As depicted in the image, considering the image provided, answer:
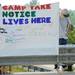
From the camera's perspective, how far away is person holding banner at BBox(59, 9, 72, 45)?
10844 mm

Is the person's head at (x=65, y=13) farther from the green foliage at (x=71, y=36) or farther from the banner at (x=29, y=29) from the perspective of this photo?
the green foliage at (x=71, y=36)

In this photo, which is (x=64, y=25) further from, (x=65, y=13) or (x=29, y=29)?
(x=29, y=29)

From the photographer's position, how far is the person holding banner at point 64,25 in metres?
10.8

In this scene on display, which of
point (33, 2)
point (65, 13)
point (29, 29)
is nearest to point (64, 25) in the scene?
point (65, 13)

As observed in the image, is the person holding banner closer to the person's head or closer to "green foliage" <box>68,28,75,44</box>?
the person's head

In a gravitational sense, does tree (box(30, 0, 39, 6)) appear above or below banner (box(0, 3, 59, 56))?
above

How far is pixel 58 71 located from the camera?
1091 cm

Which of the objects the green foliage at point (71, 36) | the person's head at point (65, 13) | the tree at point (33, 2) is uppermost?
the tree at point (33, 2)

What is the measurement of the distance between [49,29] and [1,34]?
1845 mm

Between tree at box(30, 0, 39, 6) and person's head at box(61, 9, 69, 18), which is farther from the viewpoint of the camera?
person's head at box(61, 9, 69, 18)

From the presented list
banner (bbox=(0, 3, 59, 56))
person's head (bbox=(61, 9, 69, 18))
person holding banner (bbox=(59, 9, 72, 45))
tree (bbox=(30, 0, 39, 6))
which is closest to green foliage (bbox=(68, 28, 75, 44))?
person holding banner (bbox=(59, 9, 72, 45))

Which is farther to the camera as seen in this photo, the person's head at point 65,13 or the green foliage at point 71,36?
the green foliage at point 71,36

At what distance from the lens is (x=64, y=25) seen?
1094 centimetres

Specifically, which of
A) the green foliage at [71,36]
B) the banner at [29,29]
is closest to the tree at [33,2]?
the banner at [29,29]
